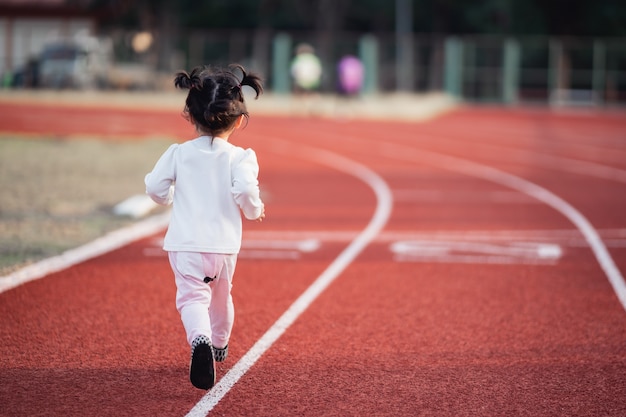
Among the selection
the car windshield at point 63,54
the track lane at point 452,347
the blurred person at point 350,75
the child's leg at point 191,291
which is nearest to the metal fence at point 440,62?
the blurred person at point 350,75

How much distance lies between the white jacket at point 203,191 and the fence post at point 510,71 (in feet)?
142

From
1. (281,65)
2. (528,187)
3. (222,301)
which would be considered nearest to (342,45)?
(281,65)

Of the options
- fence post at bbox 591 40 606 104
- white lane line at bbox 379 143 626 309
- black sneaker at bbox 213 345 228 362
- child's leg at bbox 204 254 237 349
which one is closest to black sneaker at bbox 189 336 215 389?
child's leg at bbox 204 254 237 349

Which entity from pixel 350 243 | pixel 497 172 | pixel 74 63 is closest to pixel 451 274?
pixel 350 243

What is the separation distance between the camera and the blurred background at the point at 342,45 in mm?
42906

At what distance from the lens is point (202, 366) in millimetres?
4887

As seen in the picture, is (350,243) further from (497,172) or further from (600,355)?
(497,172)

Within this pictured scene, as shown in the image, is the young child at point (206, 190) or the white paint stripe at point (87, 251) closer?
the young child at point (206, 190)

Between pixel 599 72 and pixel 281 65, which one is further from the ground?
pixel 281 65

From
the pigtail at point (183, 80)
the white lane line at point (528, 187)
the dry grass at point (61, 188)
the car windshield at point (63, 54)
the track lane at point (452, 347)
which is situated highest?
the car windshield at point (63, 54)

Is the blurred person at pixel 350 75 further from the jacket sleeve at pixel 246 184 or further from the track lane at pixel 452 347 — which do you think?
the jacket sleeve at pixel 246 184

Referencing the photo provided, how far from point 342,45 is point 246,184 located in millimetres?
40403

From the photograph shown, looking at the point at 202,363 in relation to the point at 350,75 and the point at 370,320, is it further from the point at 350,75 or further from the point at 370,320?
the point at 350,75

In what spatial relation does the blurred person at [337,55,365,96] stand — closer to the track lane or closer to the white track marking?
the white track marking
